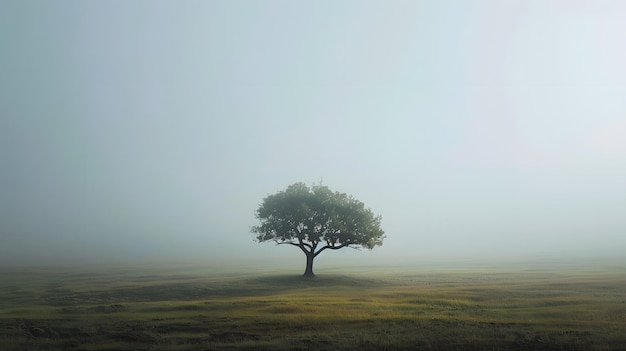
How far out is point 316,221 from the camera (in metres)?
68.2

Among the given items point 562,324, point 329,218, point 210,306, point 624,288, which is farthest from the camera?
point 329,218

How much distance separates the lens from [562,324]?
1003 inches

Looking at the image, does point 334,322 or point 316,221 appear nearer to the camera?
point 334,322

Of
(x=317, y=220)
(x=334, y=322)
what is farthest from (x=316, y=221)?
(x=334, y=322)

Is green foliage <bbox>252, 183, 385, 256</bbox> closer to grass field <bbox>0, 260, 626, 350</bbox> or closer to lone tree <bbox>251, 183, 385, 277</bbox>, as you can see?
lone tree <bbox>251, 183, 385, 277</bbox>

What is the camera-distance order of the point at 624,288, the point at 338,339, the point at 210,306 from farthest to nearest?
1. the point at 624,288
2. the point at 210,306
3. the point at 338,339

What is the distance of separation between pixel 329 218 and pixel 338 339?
45.8 metres

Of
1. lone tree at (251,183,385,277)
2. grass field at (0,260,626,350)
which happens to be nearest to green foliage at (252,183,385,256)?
lone tree at (251,183,385,277)

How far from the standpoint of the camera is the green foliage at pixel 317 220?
67938mm

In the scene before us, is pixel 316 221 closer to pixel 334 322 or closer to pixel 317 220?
pixel 317 220

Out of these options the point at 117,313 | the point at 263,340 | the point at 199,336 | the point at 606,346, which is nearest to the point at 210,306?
the point at 117,313

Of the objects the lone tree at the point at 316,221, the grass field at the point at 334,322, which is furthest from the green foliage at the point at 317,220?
the grass field at the point at 334,322

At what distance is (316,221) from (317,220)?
22 cm

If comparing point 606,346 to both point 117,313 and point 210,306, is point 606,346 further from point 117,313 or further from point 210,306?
point 117,313
